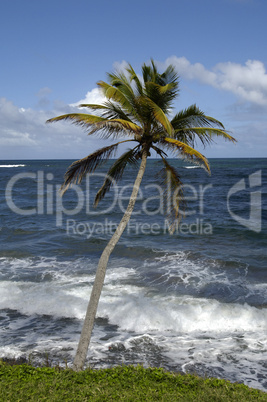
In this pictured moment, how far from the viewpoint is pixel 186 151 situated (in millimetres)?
8102

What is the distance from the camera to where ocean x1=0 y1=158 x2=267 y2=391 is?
10617 mm

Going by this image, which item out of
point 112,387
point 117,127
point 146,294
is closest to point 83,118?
point 117,127

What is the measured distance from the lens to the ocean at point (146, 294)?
34.8ft

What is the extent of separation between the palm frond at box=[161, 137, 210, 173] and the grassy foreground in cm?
472

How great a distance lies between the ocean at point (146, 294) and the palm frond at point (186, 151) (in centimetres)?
180

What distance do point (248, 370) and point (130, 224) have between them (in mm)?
21405

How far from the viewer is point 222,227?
28938mm

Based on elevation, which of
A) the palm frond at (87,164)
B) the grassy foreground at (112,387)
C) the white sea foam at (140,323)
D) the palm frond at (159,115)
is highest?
the palm frond at (159,115)

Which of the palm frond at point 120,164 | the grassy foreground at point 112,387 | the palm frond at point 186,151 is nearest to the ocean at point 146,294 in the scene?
the palm frond at point 120,164

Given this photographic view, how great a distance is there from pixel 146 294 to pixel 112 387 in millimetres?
8674

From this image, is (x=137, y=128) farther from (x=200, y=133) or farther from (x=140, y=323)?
(x=140, y=323)

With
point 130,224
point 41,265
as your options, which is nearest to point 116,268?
point 41,265

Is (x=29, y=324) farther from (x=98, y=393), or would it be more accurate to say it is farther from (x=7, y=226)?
(x=7, y=226)

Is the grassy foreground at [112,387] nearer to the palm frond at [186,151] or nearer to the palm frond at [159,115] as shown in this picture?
the palm frond at [186,151]
